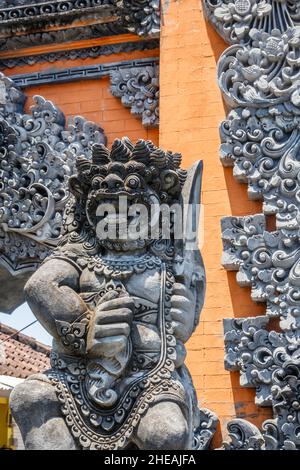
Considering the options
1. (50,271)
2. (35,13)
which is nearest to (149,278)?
(50,271)

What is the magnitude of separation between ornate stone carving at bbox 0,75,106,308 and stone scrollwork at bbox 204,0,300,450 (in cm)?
108

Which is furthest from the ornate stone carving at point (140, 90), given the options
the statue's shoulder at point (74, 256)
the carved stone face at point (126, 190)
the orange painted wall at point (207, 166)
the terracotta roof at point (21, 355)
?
the terracotta roof at point (21, 355)

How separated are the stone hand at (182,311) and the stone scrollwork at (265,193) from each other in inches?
74.6

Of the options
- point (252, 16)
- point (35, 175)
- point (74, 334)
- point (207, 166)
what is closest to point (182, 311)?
point (74, 334)

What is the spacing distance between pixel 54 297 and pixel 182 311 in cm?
54

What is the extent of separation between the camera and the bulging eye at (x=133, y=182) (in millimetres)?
5195

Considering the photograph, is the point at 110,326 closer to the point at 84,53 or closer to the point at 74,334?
the point at 74,334

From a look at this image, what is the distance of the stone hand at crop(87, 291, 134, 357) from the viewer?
4949 millimetres

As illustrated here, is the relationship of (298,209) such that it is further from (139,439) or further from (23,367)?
(23,367)

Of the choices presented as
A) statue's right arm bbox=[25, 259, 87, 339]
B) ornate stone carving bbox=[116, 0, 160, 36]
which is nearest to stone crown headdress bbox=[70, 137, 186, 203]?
statue's right arm bbox=[25, 259, 87, 339]

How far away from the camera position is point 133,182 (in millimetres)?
5195

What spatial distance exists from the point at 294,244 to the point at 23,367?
629 centimetres

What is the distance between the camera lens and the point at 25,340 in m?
14.6

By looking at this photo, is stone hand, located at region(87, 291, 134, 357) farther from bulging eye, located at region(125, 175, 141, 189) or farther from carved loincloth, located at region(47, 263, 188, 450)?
bulging eye, located at region(125, 175, 141, 189)
